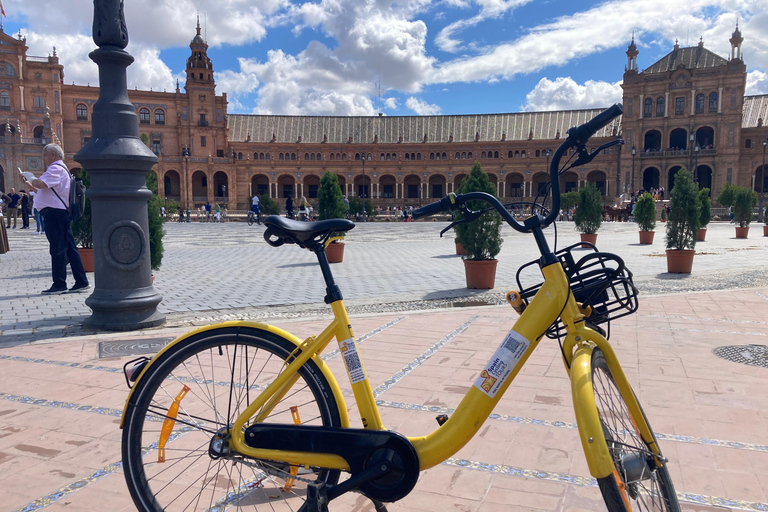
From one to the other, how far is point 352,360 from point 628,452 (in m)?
0.93

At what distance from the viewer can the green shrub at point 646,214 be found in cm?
1731

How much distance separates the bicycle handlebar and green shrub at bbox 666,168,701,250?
28.8 ft

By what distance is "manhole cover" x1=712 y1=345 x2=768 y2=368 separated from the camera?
4.28 meters

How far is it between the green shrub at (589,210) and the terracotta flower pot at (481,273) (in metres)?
10.1

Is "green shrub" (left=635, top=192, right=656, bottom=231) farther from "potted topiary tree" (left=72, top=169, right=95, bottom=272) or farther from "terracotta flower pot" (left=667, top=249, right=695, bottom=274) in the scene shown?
"potted topiary tree" (left=72, top=169, right=95, bottom=272)

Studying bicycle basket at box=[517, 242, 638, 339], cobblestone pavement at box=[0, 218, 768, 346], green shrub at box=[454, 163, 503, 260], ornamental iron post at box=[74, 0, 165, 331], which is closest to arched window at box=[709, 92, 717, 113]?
cobblestone pavement at box=[0, 218, 768, 346]

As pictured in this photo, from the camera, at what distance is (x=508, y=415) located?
10.6 feet


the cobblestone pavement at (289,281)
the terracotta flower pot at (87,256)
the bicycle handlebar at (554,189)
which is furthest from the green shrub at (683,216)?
the terracotta flower pot at (87,256)

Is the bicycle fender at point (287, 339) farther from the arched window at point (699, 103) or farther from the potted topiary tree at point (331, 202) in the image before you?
the arched window at point (699, 103)

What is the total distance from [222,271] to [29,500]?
808 centimetres

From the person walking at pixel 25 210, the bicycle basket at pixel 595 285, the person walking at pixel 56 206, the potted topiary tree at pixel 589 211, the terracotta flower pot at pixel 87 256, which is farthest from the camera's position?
the person walking at pixel 25 210

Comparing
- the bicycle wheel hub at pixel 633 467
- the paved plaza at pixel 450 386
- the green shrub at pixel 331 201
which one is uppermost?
the green shrub at pixel 331 201

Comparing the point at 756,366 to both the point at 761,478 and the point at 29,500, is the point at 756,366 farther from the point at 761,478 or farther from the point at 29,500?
the point at 29,500

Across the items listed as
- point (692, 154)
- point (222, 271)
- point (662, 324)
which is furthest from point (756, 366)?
point (692, 154)
